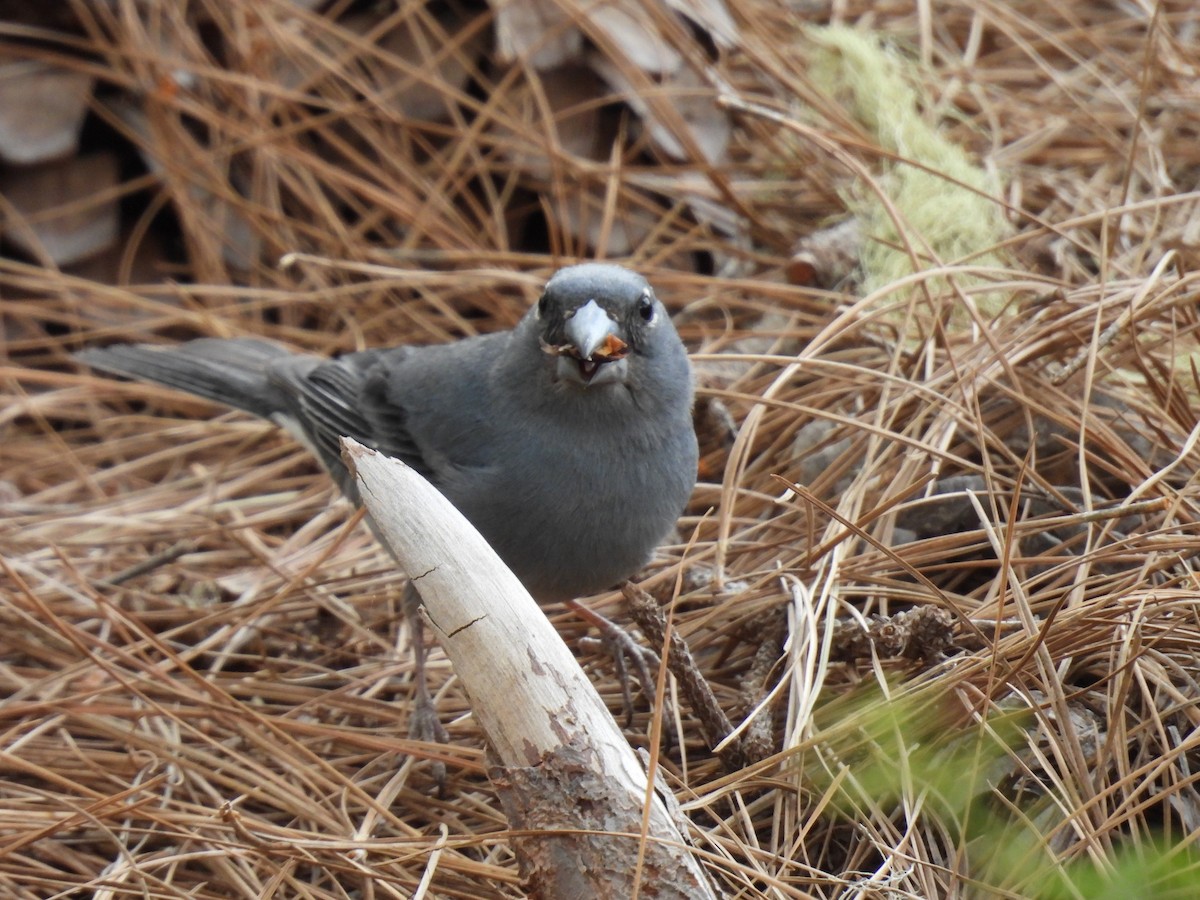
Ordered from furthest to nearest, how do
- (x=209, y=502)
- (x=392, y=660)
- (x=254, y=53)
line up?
(x=254, y=53)
(x=209, y=502)
(x=392, y=660)

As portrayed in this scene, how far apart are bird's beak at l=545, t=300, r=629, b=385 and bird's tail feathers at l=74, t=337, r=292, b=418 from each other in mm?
1407

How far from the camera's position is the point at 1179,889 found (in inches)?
70.5

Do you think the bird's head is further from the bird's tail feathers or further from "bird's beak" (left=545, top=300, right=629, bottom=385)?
the bird's tail feathers

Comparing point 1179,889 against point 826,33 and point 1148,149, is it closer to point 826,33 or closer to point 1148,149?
point 1148,149

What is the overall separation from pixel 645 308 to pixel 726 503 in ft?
1.66

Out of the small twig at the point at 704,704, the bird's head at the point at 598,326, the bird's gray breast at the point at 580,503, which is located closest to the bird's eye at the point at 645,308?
the bird's head at the point at 598,326

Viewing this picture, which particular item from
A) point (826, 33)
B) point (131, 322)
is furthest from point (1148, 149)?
point (131, 322)

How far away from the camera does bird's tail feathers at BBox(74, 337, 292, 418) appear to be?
397 cm

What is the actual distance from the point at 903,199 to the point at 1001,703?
2.20 metres

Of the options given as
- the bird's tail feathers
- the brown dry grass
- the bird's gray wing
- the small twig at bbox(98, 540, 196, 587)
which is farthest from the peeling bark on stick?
the bird's tail feathers

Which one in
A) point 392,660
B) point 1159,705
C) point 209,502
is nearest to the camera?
point 1159,705

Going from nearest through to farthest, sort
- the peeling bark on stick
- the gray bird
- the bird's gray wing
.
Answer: the peeling bark on stick → the gray bird → the bird's gray wing

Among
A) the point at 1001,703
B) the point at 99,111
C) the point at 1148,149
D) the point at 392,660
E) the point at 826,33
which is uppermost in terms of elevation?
the point at 99,111

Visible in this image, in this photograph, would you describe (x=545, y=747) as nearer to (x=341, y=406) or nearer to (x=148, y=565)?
(x=341, y=406)
